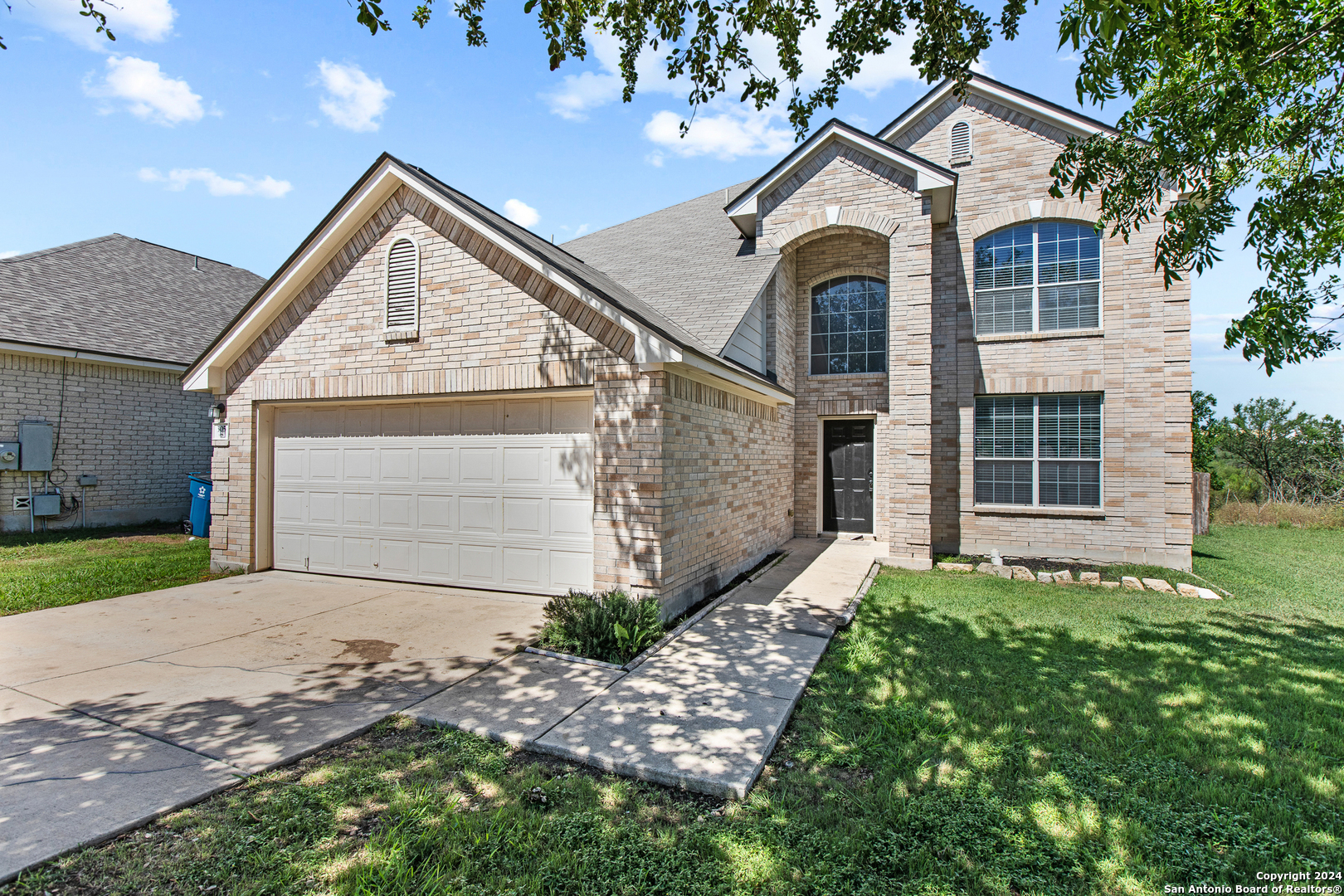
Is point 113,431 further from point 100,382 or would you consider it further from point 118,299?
point 118,299

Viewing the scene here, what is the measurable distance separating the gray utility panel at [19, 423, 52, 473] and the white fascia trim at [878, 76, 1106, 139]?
18591mm

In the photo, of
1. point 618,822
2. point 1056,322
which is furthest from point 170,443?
point 1056,322

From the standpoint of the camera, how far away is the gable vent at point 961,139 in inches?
471

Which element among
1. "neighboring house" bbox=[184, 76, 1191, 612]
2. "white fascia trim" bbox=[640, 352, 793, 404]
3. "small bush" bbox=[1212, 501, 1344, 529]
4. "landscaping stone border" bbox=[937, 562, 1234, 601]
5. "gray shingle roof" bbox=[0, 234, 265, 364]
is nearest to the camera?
"white fascia trim" bbox=[640, 352, 793, 404]

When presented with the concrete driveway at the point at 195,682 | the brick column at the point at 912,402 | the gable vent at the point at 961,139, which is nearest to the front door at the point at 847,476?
the brick column at the point at 912,402

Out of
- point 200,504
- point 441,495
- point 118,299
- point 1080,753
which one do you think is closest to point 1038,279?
point 1080,753

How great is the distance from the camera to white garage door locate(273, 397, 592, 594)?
7621 mm

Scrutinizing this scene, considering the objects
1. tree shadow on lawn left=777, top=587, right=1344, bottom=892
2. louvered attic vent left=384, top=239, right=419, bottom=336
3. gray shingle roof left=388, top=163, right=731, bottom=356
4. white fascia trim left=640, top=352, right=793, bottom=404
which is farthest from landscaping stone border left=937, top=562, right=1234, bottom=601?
louvered attic vent left=384, top=239, right=419, bottom=336

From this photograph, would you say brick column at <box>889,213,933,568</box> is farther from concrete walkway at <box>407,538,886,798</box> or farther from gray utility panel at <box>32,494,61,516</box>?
gray utility panel at <box>32,494,61,516</box>

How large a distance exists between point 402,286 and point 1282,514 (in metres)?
23.2

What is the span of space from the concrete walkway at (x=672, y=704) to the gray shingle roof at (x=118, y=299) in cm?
1364

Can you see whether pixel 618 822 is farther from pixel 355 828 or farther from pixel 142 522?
pixel 142 522

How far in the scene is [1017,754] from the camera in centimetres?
402

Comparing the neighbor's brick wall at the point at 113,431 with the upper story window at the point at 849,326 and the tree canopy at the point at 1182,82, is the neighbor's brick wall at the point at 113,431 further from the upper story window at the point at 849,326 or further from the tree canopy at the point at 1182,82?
the upper story window at the point at 849,326
